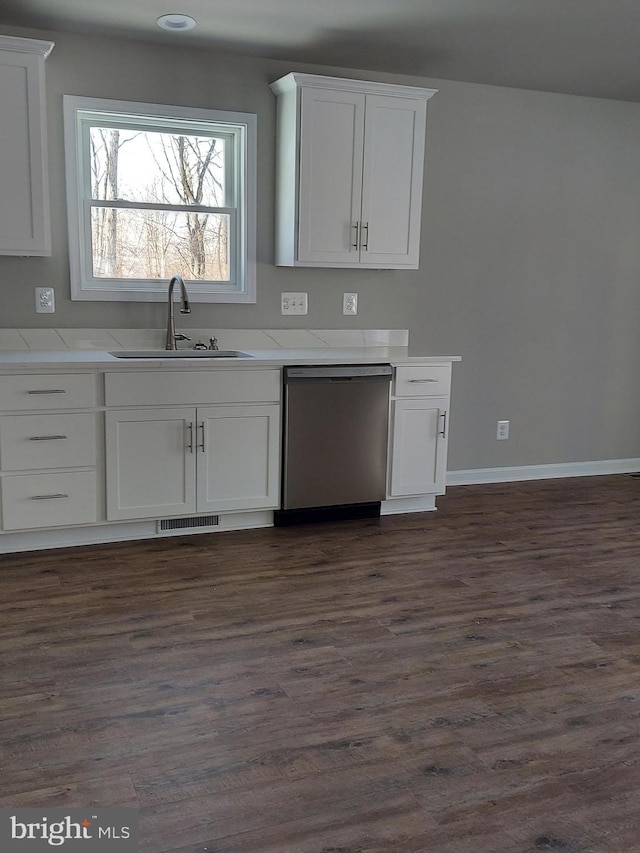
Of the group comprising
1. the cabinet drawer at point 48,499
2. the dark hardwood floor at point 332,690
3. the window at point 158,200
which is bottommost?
the dark hardwood floor at point 332,690

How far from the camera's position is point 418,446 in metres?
4.29

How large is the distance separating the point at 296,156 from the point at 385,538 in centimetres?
194

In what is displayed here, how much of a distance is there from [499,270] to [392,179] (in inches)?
40.1

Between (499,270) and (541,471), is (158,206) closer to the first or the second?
(499,270)

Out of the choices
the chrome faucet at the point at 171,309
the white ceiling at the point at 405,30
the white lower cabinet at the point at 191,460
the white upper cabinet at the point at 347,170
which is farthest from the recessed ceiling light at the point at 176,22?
the white lower cabinet at the point at 191,460

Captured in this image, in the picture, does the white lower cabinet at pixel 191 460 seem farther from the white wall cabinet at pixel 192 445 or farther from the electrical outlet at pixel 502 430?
the electrical outlet at pixel 502 430

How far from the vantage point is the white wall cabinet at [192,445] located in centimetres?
364

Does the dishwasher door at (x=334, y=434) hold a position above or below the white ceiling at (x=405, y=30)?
below

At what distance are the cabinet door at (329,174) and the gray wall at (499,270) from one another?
29 centimetres

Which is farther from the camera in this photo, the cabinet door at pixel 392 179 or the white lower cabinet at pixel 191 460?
the cabinet door at pixel 392 179

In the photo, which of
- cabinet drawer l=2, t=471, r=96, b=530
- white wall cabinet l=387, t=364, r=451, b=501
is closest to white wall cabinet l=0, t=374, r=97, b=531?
cabinet drawer l=2, t=471, r=96, b=530

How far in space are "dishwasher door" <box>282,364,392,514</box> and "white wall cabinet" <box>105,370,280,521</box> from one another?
78 mm

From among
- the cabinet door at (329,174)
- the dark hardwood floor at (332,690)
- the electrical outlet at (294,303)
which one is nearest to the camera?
the dark hardwood floor at (332,690)

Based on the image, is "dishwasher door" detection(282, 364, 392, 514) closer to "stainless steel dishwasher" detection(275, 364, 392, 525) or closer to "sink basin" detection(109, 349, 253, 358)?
"stainless steel dishwasher" detection(275, 364, 392, 525)
